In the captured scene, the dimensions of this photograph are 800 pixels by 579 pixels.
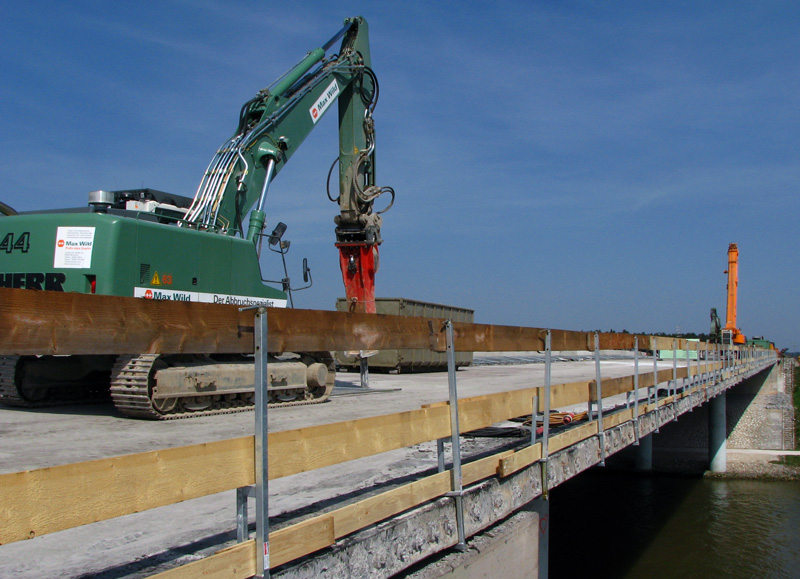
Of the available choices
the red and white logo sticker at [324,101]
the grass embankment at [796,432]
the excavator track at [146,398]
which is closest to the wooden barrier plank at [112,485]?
the excavator track at [146,398]

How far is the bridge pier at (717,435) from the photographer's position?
908 inches

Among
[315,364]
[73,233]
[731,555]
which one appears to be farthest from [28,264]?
[731,555]

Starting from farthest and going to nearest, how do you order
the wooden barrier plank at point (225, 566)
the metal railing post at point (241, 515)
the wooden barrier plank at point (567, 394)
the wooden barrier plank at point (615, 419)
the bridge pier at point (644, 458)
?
1. the bridge pier at point (644, 458)
2. the wooden barrier plank at point (615, 419)
3. the wooden barrier plank at point (567, 394)
4. the metal railing post at point (241, 515)
5. the wooden barrier plank at point (225, 566)

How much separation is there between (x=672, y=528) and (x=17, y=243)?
1529 centimetres

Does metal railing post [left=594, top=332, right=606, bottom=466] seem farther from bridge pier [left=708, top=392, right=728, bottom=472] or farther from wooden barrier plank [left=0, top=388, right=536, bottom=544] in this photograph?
bridge pier [left=708, top=392, right=728, bottom=472]

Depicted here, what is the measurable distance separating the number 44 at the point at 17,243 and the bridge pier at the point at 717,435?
2093 centimetres

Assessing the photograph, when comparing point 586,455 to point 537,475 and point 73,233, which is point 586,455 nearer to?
point 537,475

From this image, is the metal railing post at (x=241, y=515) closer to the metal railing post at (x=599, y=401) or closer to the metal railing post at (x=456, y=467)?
the metal railing post at (x=456, y=467)

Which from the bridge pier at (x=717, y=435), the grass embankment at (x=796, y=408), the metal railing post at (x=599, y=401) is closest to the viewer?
the metal railing post at (x=599, y=401)

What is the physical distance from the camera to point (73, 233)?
820cm

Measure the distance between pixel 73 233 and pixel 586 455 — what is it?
20.8 feet

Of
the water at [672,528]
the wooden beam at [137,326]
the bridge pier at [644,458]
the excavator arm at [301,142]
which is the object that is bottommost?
the water at [672,528]

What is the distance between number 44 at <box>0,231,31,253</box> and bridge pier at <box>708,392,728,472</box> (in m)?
20.9

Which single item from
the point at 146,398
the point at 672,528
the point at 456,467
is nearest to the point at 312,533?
the point at 456,467
